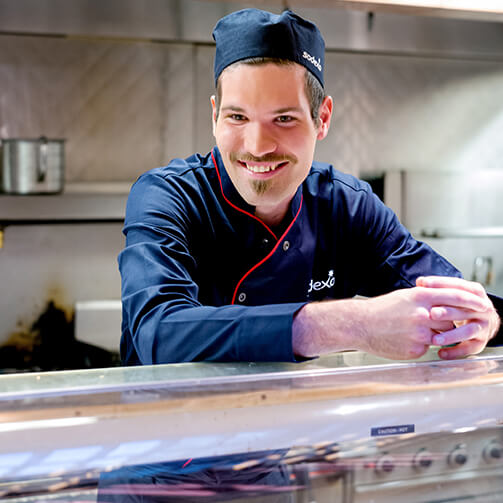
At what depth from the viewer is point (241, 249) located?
133cm

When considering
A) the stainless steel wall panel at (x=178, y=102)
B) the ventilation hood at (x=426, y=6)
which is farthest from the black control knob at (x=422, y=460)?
the stainless steel wall panel at (x=178, y=102)

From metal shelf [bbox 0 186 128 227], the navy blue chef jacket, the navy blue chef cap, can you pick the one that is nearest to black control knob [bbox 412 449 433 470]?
the navy blue chef jacket

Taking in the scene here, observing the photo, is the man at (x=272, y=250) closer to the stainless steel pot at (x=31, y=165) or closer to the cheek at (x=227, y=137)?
the cheek at (x=227, y=137)

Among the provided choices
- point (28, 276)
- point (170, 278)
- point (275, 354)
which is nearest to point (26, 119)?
point (28, 276)

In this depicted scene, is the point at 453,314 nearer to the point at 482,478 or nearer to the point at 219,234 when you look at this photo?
the point at 482,478

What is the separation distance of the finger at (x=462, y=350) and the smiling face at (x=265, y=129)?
1.59 ft

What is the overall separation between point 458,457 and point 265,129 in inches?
24.9

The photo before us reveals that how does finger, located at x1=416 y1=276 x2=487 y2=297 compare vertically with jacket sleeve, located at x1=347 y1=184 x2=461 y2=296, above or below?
below

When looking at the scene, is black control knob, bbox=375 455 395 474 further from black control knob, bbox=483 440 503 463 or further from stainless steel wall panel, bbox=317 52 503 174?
stainless steel wall panel, bbox=317 52 503 174

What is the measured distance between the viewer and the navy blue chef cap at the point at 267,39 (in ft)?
3.54

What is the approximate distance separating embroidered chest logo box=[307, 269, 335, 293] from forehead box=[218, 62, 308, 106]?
0.46 m

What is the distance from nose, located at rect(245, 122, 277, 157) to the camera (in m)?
1.10

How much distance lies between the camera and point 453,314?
80cm

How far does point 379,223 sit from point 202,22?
1.60m
